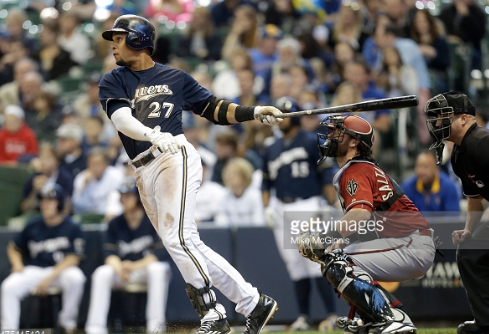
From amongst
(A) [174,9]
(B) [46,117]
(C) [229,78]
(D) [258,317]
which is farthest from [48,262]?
(A) [174,9]

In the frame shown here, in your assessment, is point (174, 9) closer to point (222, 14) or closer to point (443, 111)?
point (222, 14)

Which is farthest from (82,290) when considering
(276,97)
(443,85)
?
(443,85)

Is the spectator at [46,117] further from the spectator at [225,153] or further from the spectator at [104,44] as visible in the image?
the spectator at [225,153]

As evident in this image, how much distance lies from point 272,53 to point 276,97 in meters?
1.81

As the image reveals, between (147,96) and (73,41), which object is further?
(73,41)

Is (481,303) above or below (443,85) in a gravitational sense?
below

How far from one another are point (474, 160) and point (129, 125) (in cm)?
233

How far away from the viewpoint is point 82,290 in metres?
8.55

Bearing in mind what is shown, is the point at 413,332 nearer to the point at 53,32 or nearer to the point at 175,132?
the point at 175,132

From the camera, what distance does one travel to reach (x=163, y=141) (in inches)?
193

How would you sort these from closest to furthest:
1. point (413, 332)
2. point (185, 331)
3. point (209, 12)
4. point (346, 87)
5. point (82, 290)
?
1. point (413, 332)
2. point (185, 331)
3. point (82, 290)
4. point (346, 87)
5. point (209, 12)

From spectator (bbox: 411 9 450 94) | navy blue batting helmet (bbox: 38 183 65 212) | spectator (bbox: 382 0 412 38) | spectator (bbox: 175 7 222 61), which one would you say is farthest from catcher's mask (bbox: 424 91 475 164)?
spectator (bbox: 175 7 222 61)

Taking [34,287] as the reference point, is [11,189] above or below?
above

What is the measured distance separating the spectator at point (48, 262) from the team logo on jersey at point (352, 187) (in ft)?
14.3
